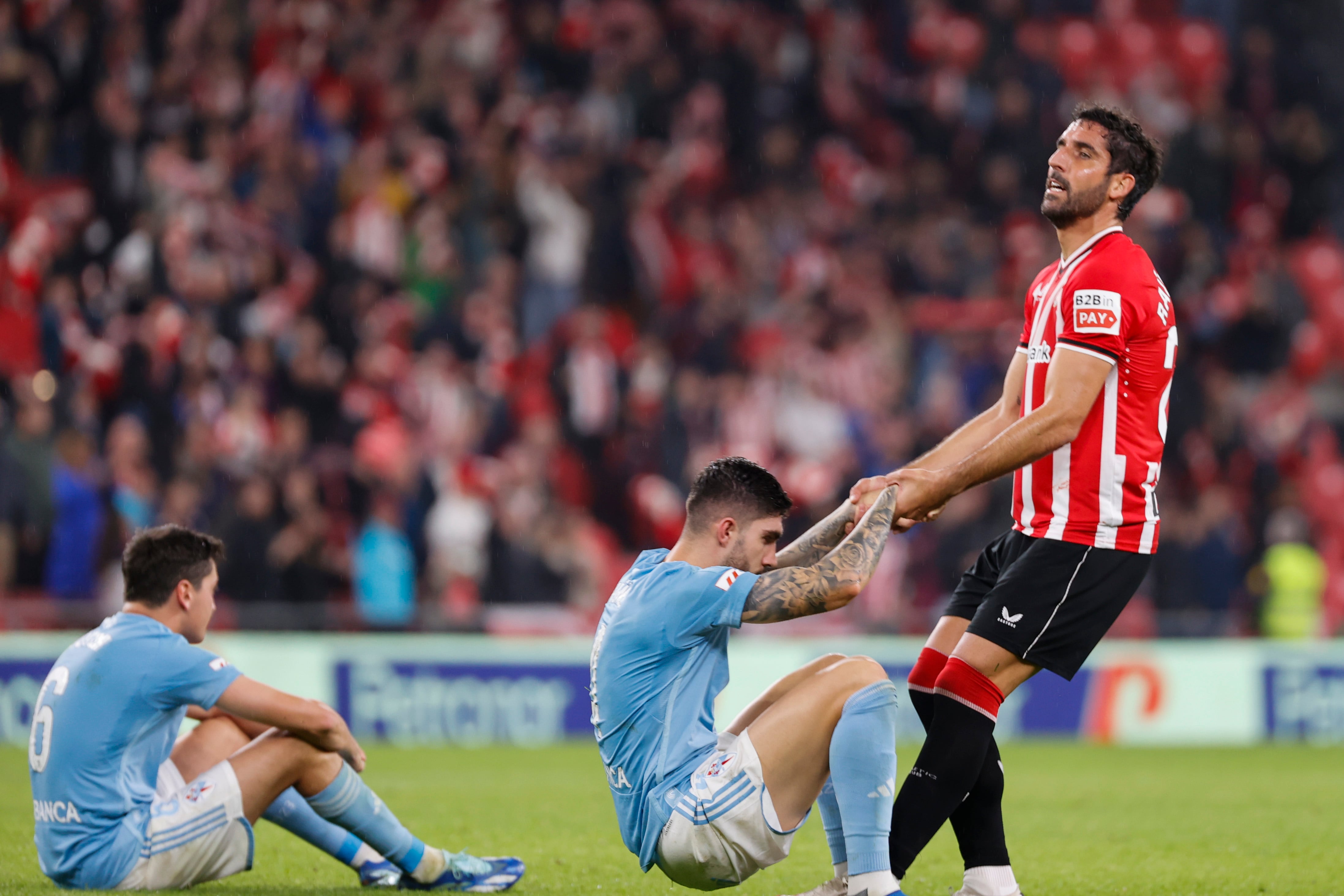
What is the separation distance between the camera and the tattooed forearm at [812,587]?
4340 mm

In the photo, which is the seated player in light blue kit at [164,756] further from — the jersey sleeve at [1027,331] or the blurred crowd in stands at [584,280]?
the blurred crowd in stands at [584,280]

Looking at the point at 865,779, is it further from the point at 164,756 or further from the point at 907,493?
the point at 164,756

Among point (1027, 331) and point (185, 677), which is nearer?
point (185, 677)

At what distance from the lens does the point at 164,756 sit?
516 cm

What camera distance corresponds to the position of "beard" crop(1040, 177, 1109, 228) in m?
4.88

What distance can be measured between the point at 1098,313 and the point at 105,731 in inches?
129

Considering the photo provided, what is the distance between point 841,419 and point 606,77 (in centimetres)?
487

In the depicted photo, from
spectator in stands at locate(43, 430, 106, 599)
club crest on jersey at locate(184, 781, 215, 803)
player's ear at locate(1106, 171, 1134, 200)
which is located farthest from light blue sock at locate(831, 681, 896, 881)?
spectator in stands at locate(43, 430, 106, 599)

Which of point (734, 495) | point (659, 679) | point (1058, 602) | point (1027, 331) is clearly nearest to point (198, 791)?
point (659, 679)

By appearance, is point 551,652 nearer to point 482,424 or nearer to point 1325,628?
point 482,424

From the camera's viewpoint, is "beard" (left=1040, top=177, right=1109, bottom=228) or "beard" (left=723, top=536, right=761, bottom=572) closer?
"beard" (left=723, top=536, right=761, bottom=572)

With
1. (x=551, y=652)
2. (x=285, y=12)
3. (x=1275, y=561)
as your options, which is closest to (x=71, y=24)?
(x=285, y=12)

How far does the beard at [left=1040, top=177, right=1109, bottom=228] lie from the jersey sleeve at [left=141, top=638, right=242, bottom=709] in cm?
291

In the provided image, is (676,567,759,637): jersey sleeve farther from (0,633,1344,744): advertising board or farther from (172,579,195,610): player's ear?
(0,633,1344,744): advertising board
